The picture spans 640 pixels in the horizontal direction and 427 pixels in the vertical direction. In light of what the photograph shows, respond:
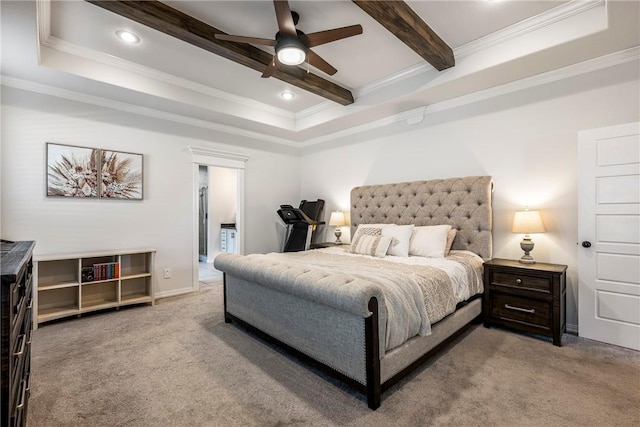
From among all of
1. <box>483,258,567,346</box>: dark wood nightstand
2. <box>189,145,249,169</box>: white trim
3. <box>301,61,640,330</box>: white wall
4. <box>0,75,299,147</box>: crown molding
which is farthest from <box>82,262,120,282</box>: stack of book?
<box>483,258,567,346</box>: dark wood nightstand

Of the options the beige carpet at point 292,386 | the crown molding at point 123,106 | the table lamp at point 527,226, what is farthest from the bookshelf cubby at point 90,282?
the table lamp at point 527,226

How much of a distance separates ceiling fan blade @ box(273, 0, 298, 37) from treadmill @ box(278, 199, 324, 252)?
3.17 metres

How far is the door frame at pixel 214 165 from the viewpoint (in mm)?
4430

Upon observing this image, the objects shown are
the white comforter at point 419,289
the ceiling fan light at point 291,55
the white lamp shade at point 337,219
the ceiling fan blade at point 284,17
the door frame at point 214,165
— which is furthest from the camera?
the white lamp shade at point 337,219

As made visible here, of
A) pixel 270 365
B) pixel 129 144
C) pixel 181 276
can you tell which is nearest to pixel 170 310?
pixel 181 276

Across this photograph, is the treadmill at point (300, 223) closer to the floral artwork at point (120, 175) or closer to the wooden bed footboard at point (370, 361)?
the floral artwork at point (120, 175)

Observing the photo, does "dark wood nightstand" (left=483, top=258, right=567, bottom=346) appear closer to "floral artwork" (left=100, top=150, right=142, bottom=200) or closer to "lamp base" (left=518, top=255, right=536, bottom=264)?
"lamp base" (left=518, top=255, right=536, bottom=264)

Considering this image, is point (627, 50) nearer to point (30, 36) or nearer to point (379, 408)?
point (379, 408)

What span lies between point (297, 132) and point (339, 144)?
0.75 m

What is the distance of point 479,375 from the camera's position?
2113mm

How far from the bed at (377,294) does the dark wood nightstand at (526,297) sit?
0.46 feet

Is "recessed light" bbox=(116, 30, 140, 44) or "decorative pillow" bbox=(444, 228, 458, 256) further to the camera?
"decorative pillow" bbox=(444, 228, 458, 256)

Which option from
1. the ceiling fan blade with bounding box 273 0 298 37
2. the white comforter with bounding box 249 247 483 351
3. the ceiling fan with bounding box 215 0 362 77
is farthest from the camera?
the ceiling fan with bounding box 215 0 362 77

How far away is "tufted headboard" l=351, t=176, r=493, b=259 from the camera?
3346 mm
